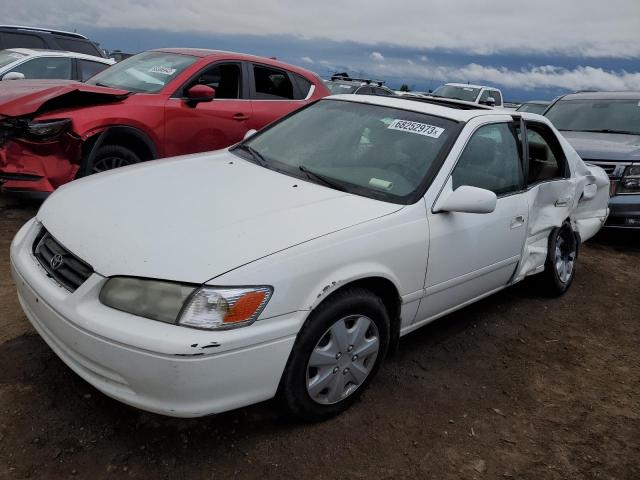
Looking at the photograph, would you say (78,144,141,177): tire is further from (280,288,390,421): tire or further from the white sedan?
the white sedan

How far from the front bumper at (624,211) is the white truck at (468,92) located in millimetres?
10263

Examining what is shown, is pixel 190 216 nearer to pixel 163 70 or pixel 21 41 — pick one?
pixel 163 70

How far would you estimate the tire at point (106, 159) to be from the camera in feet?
15.4

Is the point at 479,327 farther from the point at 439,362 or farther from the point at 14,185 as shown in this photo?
the point at 14,185

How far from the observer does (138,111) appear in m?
5.04

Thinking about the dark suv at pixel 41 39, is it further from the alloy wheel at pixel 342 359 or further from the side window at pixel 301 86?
the alloy wheel at pixel 342 359

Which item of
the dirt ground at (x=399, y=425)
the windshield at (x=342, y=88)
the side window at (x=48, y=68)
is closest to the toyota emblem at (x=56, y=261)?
the dirt ground at (x=399, y=425)

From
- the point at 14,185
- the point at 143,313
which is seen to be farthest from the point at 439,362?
the point at 14,185

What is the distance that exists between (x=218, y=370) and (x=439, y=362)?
172 cm

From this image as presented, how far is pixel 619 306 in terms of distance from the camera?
15.3 ft

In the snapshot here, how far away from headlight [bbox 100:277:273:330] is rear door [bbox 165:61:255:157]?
134 inches

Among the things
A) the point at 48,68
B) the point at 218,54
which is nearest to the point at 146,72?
the point at 218,54

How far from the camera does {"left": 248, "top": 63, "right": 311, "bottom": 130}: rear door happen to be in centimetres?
600

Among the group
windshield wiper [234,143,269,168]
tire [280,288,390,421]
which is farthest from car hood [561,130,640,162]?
tire [280,288,390,421]
